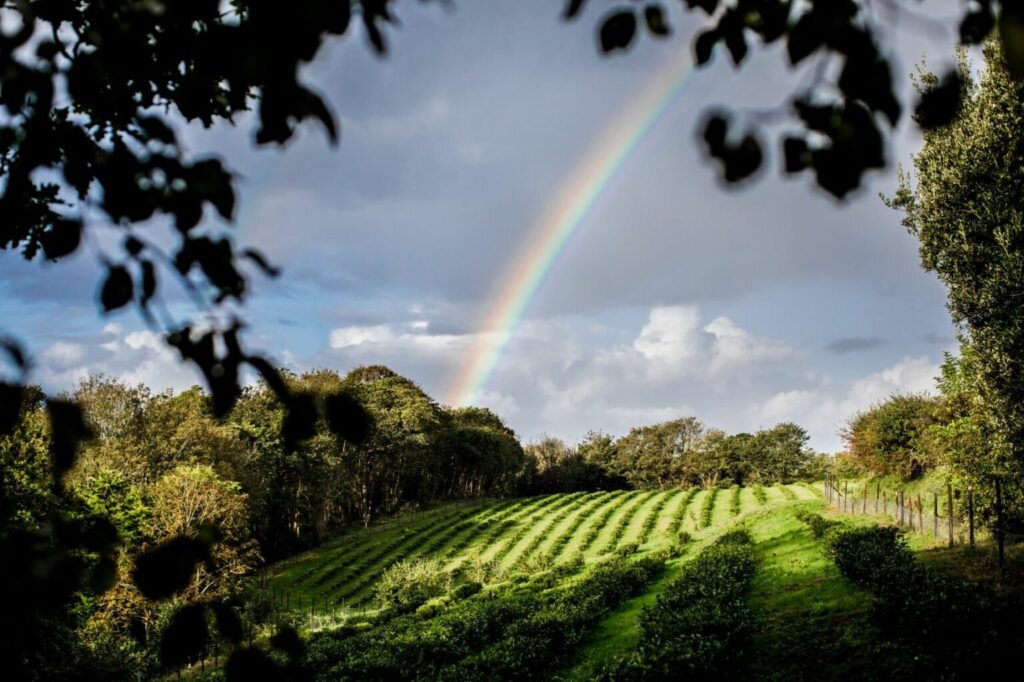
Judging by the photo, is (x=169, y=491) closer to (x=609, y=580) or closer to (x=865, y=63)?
(x=609, y=580)

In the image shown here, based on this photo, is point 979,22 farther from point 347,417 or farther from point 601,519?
point 601,519

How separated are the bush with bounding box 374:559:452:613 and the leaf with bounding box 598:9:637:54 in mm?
28483

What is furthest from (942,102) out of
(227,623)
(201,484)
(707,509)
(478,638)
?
(707,509)

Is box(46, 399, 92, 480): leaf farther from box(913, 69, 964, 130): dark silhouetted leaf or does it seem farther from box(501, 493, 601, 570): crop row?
box(501, 493, 601, 570): crop row

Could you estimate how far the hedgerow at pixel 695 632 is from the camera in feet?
33.5

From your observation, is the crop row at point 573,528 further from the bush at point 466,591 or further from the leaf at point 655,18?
the leaf at point 655,18

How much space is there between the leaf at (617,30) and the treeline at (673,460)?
74289 millimetres

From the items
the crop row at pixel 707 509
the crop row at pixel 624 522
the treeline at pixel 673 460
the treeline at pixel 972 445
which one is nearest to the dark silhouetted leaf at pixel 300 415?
the treeline at pixel 972 445

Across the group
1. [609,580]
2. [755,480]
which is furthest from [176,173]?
[755,480]

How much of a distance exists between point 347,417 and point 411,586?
30.3 metres

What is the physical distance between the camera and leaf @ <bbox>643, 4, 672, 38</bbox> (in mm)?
1712

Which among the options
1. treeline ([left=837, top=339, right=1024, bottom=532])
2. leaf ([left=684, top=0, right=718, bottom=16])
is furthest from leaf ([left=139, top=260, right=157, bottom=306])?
treeline ([left=837, top=339, right=1024, bottom=532])

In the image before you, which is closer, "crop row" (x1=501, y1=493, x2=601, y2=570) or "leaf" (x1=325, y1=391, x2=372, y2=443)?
"leaf" (x1=325, y1=391, x2=372, y2=443)

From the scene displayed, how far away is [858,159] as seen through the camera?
1230 millimetres
